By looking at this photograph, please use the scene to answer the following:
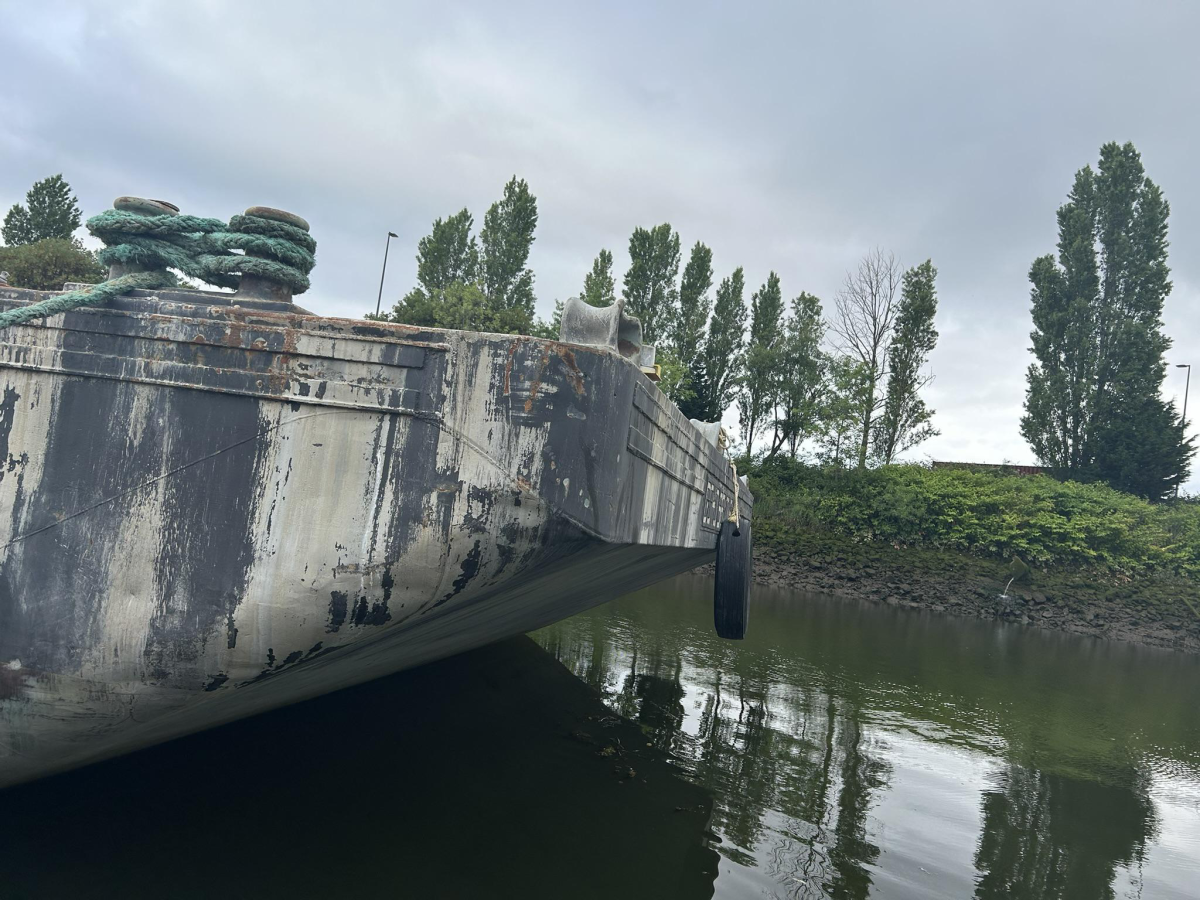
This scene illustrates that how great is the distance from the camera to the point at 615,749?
521 centimetres

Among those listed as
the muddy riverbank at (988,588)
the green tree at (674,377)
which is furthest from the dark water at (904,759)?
the green tree at (674,377)

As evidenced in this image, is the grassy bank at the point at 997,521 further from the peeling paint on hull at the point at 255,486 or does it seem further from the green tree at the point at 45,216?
the green tree at the point at 45,216

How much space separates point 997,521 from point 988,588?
11.7ft

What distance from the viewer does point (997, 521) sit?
24.0 m

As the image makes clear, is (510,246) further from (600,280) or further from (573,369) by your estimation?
(573,369)

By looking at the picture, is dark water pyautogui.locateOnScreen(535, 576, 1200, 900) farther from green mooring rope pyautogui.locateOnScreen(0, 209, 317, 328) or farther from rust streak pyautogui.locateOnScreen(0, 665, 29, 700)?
green mooring rope pyautogui.locateOnScreen(0, 209, 317, 328)

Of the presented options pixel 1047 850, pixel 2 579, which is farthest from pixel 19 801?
pixel 1047 850

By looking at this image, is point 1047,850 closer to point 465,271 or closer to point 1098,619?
point 1098,619

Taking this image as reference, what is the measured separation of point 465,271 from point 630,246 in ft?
27.0

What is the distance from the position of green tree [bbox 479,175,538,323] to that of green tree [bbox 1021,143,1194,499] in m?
21.5

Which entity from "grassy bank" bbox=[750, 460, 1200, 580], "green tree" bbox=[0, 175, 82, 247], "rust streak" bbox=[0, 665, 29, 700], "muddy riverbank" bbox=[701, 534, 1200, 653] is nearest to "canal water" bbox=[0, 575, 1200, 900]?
"rust streak" bbox=[0, 665, 29, 700]

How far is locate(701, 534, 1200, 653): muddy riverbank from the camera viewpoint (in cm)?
2019

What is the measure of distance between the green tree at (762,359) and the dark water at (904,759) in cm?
1981

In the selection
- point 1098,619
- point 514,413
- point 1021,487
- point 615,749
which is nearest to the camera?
point 514,413
